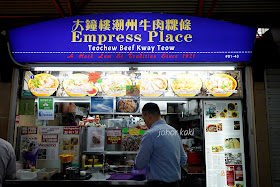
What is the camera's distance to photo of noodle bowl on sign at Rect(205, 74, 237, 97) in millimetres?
4016

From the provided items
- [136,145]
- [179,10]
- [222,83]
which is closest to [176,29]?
[179,10]

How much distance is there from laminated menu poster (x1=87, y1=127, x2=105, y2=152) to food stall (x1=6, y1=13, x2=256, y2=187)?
0.02 m

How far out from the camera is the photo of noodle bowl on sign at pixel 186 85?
4070 millimetres

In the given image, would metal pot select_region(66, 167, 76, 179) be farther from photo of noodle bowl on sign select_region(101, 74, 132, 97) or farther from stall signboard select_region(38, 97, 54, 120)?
photo of noodle bowl on sign select_region(101, 74, 132, 97)

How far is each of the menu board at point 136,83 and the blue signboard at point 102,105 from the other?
0.10 metres

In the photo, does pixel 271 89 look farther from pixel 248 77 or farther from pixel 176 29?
pixel 176 29

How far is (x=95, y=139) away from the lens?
418 cm

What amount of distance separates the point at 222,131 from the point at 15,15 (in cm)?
464

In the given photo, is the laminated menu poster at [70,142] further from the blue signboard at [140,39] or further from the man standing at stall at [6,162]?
the blue signboard at [140,39]

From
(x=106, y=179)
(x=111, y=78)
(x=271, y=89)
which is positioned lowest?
(x=106, y=179)

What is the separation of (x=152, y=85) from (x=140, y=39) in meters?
0.89

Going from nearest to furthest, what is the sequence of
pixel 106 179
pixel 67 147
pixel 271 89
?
pixel 106 179, pixel 271 89, pixel 67 147

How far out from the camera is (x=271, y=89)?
12.3 ft

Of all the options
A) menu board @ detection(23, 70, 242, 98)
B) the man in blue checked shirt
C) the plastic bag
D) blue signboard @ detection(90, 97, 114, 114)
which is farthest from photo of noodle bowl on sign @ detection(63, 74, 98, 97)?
the man in blue checked shirt
